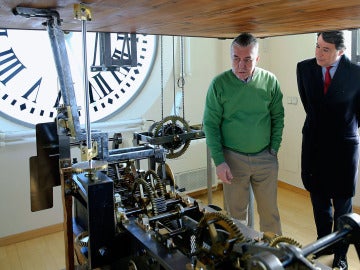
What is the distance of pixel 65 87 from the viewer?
111 cm

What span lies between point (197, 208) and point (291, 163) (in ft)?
9.79

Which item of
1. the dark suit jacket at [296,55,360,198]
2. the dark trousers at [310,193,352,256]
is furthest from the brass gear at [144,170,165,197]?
the dark trousers at [310,193,352,256]

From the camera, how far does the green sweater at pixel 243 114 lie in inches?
83.4

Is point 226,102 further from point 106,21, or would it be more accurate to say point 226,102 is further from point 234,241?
point 234,241

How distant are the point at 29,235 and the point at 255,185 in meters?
1.88

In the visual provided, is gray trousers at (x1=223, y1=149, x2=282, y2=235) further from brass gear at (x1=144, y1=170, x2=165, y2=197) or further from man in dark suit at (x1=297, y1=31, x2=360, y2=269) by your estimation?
brass gear at (x1=144, y1=170, x2=165, y2=197)

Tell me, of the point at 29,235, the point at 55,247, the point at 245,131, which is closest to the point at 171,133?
the point at 245,131

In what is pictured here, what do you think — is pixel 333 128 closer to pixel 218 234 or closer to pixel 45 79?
pixel 218 234

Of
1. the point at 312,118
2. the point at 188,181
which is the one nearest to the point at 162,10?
the point at 312,118

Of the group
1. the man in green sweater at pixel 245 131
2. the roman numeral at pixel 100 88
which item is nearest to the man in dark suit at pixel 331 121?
the man in green sweater at pixel 245 131

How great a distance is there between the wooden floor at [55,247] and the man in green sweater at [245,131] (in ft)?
2.23

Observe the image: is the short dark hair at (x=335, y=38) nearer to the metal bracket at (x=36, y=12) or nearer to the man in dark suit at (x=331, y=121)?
the man in dark suit at (x=331, y=121)

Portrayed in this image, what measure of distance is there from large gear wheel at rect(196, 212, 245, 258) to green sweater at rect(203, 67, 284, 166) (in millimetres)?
1223

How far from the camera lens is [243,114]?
2.13 metres
